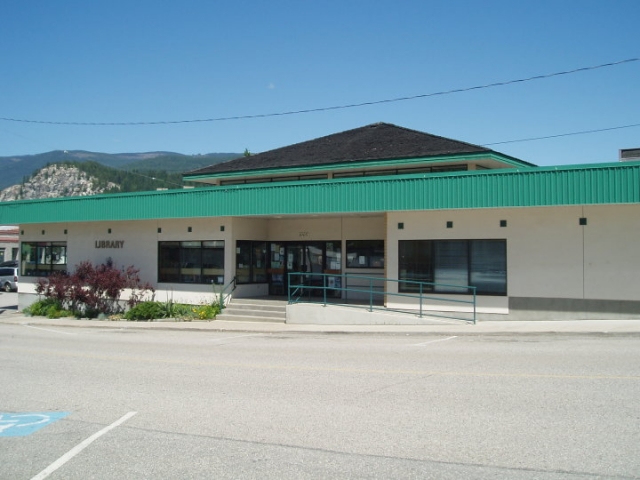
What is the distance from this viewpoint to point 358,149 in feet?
82.5

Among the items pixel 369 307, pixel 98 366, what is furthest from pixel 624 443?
pixel 369 307

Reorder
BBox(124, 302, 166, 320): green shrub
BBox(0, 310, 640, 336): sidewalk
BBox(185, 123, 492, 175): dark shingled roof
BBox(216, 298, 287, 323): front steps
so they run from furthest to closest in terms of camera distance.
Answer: BBox(124, 302, 166, 320): green shrub, BBox(185, 123, 492, 175): dark shingled roof, BBox(216, 298, 287, 323): front steps, BBox(0, 310, 640, 336): sidewalk

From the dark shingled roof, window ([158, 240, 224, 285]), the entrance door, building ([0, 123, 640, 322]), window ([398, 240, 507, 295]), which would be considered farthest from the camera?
the entrance door

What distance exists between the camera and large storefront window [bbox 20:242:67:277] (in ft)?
93.2

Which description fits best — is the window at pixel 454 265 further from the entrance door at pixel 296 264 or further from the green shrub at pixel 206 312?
the green shrub at pixel 206 312

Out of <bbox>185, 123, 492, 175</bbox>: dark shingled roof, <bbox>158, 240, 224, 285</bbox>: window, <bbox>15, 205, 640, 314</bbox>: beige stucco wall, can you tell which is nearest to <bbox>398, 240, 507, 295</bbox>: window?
<bbox>15, 205, 640, 314</bbox>: beige stucco wall

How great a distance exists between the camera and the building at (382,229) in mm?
16906

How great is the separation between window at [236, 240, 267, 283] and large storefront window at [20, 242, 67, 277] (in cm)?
948

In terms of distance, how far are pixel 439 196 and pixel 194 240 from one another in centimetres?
1043

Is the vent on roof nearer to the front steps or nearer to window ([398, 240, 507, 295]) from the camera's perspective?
window ([398, 240, 507, 295])

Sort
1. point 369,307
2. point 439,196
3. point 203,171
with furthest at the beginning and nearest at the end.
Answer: point 203,171
point 369,307
point 439,196

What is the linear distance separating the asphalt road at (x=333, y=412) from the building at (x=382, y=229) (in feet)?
13.2

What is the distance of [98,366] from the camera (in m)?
12.2

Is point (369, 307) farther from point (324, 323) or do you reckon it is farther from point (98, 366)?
point (98, 366)
